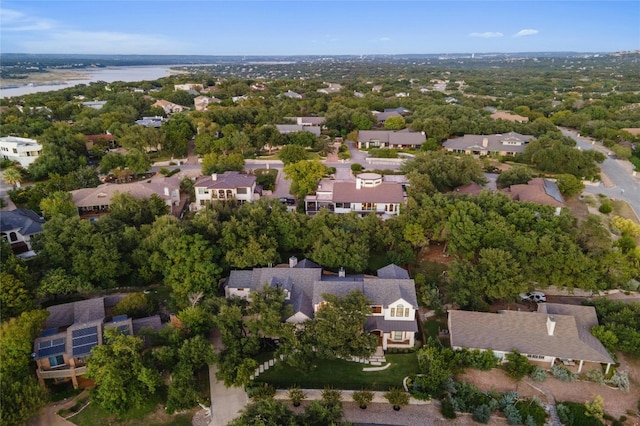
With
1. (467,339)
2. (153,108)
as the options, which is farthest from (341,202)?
(153,108)

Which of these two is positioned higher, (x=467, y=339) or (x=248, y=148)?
(x=248, y=148)

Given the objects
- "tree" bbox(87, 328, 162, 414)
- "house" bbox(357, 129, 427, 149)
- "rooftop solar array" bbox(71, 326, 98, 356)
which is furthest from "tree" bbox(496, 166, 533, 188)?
"rooftop solar array" bbox(71, 326, 98, 356)

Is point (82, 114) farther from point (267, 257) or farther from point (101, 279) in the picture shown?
point (267, 257)

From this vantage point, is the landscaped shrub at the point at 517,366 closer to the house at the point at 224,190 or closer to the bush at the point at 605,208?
the house at the point at 224,190

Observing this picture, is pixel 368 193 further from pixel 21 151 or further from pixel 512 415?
pixel 21 151

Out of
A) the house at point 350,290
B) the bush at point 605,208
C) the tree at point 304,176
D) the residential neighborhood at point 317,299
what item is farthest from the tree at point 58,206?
the bush at point 605,208

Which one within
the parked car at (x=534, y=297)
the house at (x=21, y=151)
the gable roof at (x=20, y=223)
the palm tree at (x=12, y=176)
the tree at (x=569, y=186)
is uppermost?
the house at (x=21, y=151)
